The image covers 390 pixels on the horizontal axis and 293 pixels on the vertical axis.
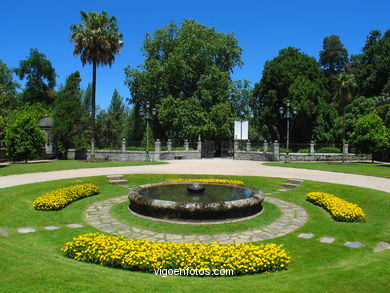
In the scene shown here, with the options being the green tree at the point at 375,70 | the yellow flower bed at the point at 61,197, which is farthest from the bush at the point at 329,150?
the yellow flower bed at the point at 61,197

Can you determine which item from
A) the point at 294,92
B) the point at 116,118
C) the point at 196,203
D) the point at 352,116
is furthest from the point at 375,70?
the point at 196,203

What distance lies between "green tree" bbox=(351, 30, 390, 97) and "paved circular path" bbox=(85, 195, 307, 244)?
4369 centimetres

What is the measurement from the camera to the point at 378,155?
36656 mm

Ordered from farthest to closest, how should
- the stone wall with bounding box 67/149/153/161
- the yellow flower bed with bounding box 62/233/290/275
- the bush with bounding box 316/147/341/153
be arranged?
the bush with bounding box 316/147/341/153
the stone wall with bounding box 67/149/153/161
the yellow flower bed with bounding box 62/233/290/275

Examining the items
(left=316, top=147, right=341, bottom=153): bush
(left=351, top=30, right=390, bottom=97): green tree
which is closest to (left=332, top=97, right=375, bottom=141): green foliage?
(left=351, top=30, right=390, bottom=97): green tree

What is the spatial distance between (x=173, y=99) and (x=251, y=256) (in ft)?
120

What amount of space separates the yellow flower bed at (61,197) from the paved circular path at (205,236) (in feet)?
3.62

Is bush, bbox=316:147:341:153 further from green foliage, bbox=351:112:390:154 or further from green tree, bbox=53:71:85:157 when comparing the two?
green tree, bbox=53:71:85:157

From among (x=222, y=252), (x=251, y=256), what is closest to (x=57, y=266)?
(x=222, y=252)

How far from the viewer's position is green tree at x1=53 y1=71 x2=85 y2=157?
3591 centimetres

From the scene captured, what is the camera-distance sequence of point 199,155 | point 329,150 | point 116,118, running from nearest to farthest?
1. point 329,150
2. point 199,155
3. point 116,118

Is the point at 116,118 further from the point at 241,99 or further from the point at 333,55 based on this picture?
the point at 333,55

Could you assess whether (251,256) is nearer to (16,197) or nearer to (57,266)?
(57,266)

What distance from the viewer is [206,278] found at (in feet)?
18.2
